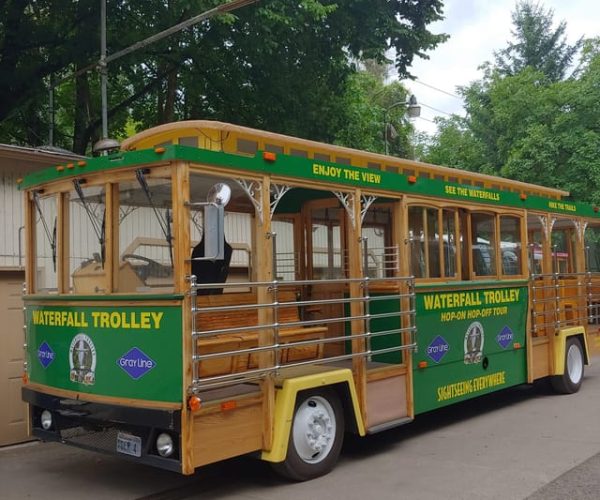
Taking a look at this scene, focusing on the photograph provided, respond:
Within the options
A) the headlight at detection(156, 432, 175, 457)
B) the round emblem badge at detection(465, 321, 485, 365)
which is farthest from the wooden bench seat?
the round emblem badge at detection(465, 321, 485, 365)

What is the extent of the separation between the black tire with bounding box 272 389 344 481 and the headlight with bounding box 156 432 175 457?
1102 mm

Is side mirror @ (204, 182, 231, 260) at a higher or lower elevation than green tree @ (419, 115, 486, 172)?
lower

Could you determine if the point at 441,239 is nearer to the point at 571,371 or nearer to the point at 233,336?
the point at 233,336

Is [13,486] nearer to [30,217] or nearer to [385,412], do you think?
[30,217]

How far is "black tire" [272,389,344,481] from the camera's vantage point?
229 inches

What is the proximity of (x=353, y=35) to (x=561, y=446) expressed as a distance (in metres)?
10.2

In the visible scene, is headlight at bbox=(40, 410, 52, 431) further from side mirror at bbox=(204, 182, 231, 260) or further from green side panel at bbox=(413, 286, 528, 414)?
green side panel at bbox=(413, 286, 528, 414)

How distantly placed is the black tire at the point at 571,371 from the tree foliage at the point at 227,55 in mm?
7101

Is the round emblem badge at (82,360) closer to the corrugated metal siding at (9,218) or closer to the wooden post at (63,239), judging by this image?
the wooden post at (63,239)

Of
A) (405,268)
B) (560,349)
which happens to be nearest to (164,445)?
(405,268)

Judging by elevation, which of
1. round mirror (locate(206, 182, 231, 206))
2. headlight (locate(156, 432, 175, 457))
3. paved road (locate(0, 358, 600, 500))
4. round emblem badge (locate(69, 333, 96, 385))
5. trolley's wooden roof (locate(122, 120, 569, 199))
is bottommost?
paved road (locate(0, 358, 600, 500))

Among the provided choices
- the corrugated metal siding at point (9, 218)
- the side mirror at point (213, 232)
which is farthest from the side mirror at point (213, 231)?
the corrugated metal siding at point (9, 218)

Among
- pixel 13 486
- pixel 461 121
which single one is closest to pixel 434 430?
pixel 13 486

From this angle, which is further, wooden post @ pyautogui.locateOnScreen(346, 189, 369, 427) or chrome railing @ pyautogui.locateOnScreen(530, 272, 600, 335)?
chrome railing @ pyautogui.locateOnScreen(530, 272, 600, 335)
